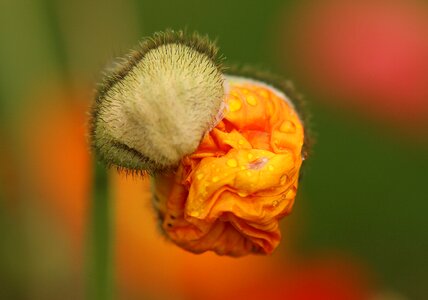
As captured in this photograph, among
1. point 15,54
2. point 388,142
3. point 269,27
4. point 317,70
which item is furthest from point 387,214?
point 15,54

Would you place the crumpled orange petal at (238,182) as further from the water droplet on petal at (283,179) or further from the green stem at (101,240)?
the green stem at (101,240)

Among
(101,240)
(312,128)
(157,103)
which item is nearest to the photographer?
(157,103)

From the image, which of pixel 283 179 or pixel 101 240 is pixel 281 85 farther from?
pixel 101 240

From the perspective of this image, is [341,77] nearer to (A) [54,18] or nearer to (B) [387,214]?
(B) [387,214]

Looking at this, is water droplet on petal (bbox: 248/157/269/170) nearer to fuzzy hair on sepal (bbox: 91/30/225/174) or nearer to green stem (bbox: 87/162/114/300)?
fuzzy hair on sepal (bbox: 91/30/225/174)

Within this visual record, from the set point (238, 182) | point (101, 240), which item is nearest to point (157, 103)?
point (238, 182)

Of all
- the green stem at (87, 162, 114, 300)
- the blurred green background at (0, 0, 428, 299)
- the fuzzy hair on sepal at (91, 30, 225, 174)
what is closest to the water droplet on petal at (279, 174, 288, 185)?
the fuzzy hair on sepal at (91, 30, 225, 174)
